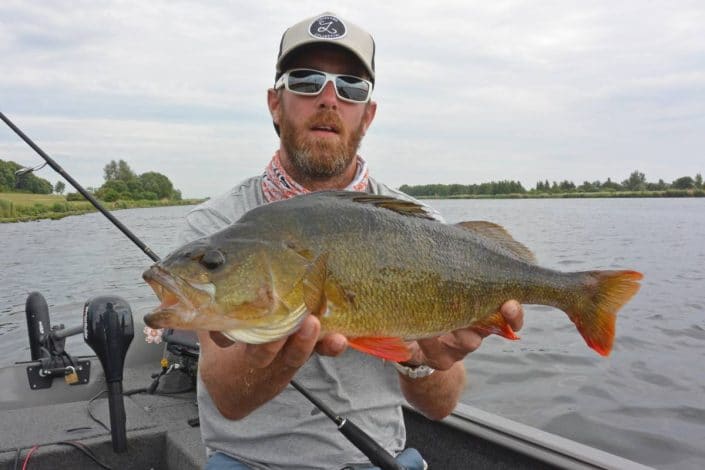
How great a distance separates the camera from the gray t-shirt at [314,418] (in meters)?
2.82

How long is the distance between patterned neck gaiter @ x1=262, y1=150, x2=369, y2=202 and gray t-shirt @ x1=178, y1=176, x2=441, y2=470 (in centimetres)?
35

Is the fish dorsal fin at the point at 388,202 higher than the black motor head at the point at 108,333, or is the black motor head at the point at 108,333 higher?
the fish dorsal fin at the point at 388,202

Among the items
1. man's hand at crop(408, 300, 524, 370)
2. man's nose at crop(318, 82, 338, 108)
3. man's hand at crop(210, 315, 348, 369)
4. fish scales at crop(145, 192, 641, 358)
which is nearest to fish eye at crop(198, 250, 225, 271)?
fish scales at crop(145, 192, 641, 358)

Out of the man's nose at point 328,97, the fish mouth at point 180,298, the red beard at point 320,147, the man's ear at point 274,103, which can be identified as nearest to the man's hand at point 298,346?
the fish mouth at point 180,298

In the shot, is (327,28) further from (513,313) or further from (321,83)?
(513,313)

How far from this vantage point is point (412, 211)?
2.39 metres

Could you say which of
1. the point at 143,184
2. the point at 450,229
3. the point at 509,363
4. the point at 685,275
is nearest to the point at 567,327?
the point at 509,363

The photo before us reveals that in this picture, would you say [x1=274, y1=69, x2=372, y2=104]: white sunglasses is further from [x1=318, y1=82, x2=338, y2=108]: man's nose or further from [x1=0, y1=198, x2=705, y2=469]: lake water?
[x1=0, y1=198, x2=705, y2=469]: lake water

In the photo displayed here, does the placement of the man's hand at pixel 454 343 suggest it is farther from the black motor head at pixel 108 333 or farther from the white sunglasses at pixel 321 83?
the black motor head at pixel 108 333

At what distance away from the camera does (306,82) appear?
10.6 feet

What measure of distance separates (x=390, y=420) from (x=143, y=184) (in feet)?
261

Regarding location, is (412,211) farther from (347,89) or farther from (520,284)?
(347,89)

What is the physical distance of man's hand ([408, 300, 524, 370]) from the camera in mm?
2414

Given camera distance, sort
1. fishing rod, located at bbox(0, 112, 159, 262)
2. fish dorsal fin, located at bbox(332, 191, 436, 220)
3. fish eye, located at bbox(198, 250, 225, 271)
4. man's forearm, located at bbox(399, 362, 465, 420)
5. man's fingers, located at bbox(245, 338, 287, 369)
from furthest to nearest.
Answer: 1. fishing rod, located at bbox(0, 112, 159, 262)
2. man's forearm, located at bbox(399, 362, 465, 420)
3. fish dorsal fin, located at bbox(332, 191, 436, 220)
4. man's fingers, located at bbox(245, 338, 287, 369)
5. fish eye, located at bbox(198, 250, 225, 271)
